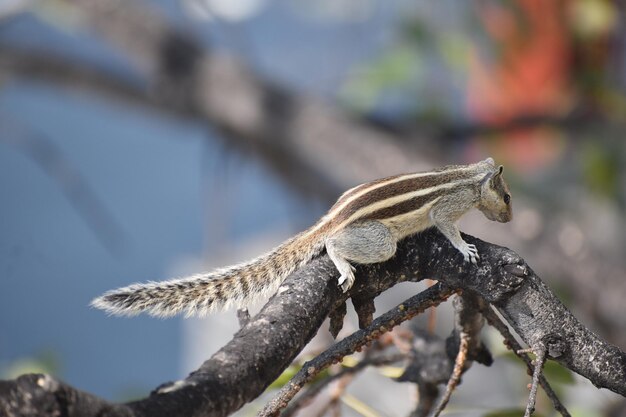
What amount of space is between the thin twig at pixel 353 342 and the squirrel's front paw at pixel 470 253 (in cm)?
3

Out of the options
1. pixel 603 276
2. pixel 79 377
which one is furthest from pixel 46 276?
pixel 603 276

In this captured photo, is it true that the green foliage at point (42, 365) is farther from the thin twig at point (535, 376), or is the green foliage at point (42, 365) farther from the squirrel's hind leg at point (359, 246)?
the thin twig at point (535, 376)

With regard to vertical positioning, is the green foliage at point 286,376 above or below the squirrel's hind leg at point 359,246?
below

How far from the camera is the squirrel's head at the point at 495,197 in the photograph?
101 cm

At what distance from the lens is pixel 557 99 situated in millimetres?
2754

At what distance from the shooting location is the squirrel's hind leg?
2.15 feet

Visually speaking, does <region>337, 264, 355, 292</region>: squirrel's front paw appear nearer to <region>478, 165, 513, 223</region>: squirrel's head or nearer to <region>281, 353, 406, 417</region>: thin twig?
<region>281, 353, 406, 417</region>: thin twig

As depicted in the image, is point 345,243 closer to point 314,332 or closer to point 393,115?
point 314,332

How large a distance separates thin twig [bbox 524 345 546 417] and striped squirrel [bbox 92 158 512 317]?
0.08 meters

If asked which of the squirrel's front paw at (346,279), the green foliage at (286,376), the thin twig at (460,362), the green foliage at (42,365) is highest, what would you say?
the squirrel's front paw at (346,279)

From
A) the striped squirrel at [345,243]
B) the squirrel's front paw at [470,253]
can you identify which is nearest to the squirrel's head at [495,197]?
the striped squirrel at [345,243]

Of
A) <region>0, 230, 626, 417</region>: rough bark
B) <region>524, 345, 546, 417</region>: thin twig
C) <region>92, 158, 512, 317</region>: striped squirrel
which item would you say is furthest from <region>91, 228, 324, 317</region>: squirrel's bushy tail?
<region>524, 345, 546, 417</region>: thin twig

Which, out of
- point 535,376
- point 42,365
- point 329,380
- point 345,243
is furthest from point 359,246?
point 42,365

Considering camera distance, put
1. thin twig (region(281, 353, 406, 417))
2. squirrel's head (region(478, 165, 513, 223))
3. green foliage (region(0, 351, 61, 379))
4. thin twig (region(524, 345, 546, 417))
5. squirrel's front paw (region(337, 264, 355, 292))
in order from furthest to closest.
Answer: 1. green foliage (region(0, 351, 61, 379))
2. squirrel's head (region(478, 165, 513, 223))
3. thin twig (region(281, 353, 406, 417))
4. squirrel's front paw (region(337, 264, 355, 292))
5. thin twig (region(524, 345, 546, 417))
